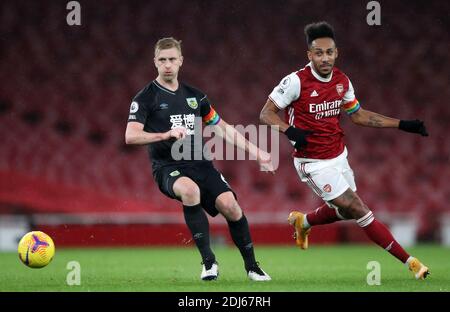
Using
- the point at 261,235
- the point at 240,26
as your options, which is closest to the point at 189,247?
the point at 261,235

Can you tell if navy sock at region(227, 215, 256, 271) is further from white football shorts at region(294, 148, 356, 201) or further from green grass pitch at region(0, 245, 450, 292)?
white football shorts at region(294, 148, 356, 201)

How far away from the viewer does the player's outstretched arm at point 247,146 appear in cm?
654

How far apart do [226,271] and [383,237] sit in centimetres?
172

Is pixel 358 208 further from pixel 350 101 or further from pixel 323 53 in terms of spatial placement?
pixel 323 53

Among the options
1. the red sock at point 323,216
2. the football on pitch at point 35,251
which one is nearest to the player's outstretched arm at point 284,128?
the red sock at point 323,216

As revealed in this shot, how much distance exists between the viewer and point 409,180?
602 inches

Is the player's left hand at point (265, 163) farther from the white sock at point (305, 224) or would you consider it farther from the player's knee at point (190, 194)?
the white sock at point (305, 224)

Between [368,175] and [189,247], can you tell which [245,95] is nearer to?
[368,175]

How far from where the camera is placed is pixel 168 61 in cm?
655

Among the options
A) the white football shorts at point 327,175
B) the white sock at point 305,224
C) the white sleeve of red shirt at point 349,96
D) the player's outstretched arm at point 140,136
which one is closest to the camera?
the player's outstretched arm at point 140,136

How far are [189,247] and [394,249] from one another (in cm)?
640

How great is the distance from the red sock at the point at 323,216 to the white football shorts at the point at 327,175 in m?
0.42

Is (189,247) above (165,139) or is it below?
below

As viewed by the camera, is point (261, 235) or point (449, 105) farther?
point (449, 105)
